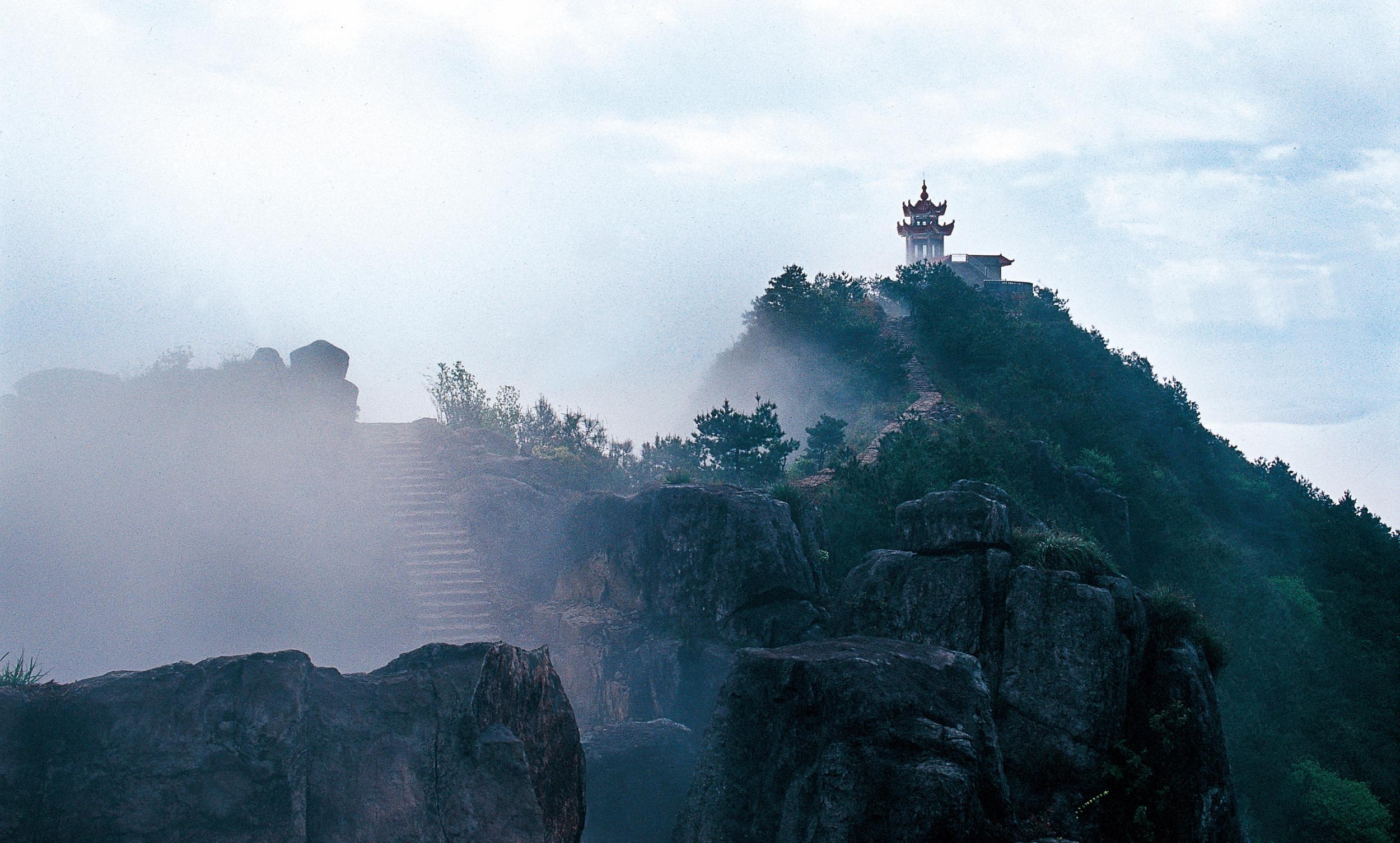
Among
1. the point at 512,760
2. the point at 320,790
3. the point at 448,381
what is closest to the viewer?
the point at 320,790

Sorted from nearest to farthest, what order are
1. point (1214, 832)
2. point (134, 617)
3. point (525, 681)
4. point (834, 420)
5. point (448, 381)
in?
1. point (525, 681)
2. point (1214, 832)
3. point (134, 617)
4. point (834, 420)
5. point (448, 381)

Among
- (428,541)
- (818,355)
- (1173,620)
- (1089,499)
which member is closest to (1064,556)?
(1173,620)

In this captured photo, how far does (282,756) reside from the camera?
40.9 ft

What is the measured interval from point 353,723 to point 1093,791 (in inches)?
524

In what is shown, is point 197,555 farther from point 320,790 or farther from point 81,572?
point 320,790

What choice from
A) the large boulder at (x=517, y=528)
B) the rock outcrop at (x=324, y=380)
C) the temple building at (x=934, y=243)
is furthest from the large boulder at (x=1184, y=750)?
the temple building at (x=934, y=243)

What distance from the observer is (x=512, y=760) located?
532 inches

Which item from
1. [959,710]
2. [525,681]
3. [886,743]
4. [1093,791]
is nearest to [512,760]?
[525,681]

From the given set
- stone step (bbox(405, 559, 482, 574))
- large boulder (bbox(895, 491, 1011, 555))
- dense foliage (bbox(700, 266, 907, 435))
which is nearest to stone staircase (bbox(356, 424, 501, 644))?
stone step (bbox(405, 559, 482, 574))

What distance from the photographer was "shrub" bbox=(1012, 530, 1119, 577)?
751 inches

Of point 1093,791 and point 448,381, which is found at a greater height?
point 448,381

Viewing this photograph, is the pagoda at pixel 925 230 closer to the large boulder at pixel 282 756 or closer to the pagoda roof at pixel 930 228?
the pagoda roof at pixel 930 228

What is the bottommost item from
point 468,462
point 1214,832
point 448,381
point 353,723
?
point 1214,832

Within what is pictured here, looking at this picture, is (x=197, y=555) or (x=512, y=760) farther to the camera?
(x=197, y=555)
